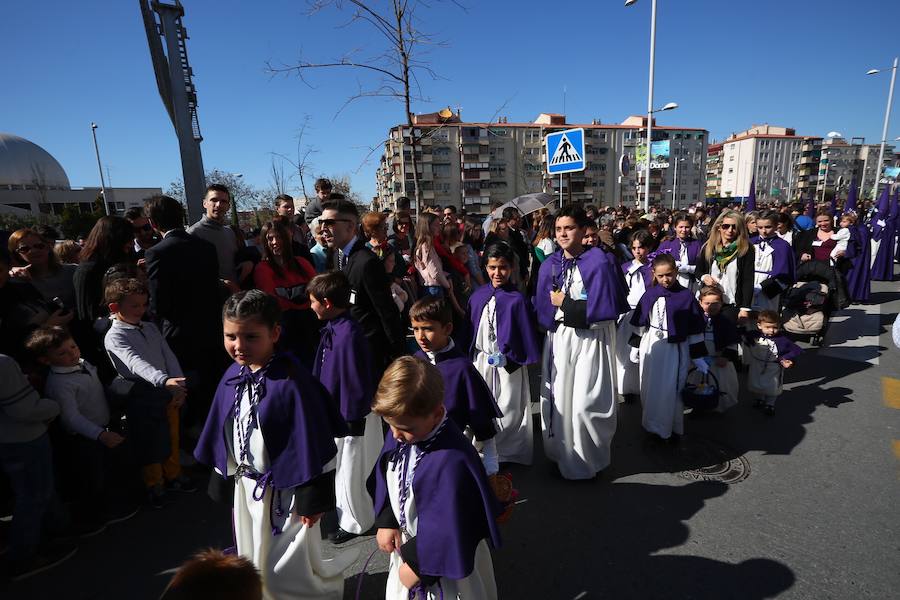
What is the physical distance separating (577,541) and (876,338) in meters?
7.30

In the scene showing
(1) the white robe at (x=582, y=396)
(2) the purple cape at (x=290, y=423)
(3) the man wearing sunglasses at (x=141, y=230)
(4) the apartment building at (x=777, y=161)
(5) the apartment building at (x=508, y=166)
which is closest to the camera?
(2) the purple cape at (x=290, y=423)

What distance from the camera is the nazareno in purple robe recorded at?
5711 millimetres

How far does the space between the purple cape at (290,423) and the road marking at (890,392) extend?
593 centimetres

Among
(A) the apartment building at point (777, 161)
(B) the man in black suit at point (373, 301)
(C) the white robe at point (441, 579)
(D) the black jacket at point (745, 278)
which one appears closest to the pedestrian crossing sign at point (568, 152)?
(D) the black jacket at point (745, 278)

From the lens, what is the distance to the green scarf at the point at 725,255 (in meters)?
5.37

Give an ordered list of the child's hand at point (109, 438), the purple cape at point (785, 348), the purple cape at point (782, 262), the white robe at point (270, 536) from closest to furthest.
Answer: the white robe at point (270, 536), the child's hand at point (109, 438), the purple cape at point (785, 348), the purple cape at point (782, 262)

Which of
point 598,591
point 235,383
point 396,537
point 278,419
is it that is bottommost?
point 598,591

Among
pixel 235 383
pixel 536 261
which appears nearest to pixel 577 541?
pixel 235 383

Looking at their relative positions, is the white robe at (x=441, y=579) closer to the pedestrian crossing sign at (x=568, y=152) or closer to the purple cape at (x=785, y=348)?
the purple cape at (x=785, y=348)

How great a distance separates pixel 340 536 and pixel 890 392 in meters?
6.14

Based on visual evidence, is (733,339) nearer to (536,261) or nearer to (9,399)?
(536,261)

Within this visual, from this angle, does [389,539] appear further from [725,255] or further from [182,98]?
[182,98]

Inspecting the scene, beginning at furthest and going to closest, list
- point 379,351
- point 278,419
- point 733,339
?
point 733,339 < point 379,351 < point 278,419

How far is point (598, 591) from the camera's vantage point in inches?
102
